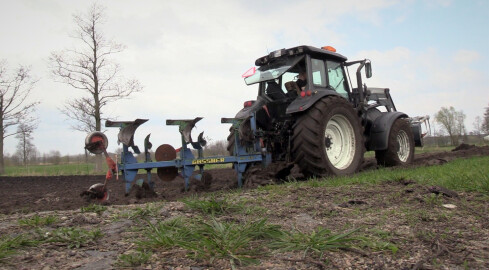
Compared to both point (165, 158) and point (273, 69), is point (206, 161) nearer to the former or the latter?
point (165, 158)

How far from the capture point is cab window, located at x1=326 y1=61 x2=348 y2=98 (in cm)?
721

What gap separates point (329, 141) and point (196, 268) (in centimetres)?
475

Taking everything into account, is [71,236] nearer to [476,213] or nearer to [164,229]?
[164,229]

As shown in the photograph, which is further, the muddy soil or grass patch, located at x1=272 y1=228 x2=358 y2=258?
the muddy soil

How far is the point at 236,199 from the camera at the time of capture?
376 cm

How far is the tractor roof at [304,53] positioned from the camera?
6405 mm

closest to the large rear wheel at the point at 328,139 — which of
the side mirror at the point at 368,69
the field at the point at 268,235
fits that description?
the side mirror at the point at 368,69

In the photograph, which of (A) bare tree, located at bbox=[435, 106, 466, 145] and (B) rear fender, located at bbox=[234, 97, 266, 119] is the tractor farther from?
(A) bare tree, located at bbox=[435, 106, 466, 145]

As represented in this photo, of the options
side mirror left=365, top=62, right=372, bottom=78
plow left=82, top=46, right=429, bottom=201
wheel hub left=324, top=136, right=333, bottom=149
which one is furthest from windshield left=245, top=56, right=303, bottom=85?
side mirror left=365, top=62, right=372, bottom=78

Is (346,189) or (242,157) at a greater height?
(242,157)

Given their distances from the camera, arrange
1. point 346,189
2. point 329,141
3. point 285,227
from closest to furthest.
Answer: point 285,227
point 346,189
point 329,141

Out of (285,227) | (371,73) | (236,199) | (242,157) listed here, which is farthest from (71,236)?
(371,73)

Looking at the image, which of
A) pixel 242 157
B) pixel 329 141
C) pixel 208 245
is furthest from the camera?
pixel 329 141

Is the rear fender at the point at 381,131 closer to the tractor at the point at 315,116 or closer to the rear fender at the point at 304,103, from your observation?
the tractor at the point at 315,116
